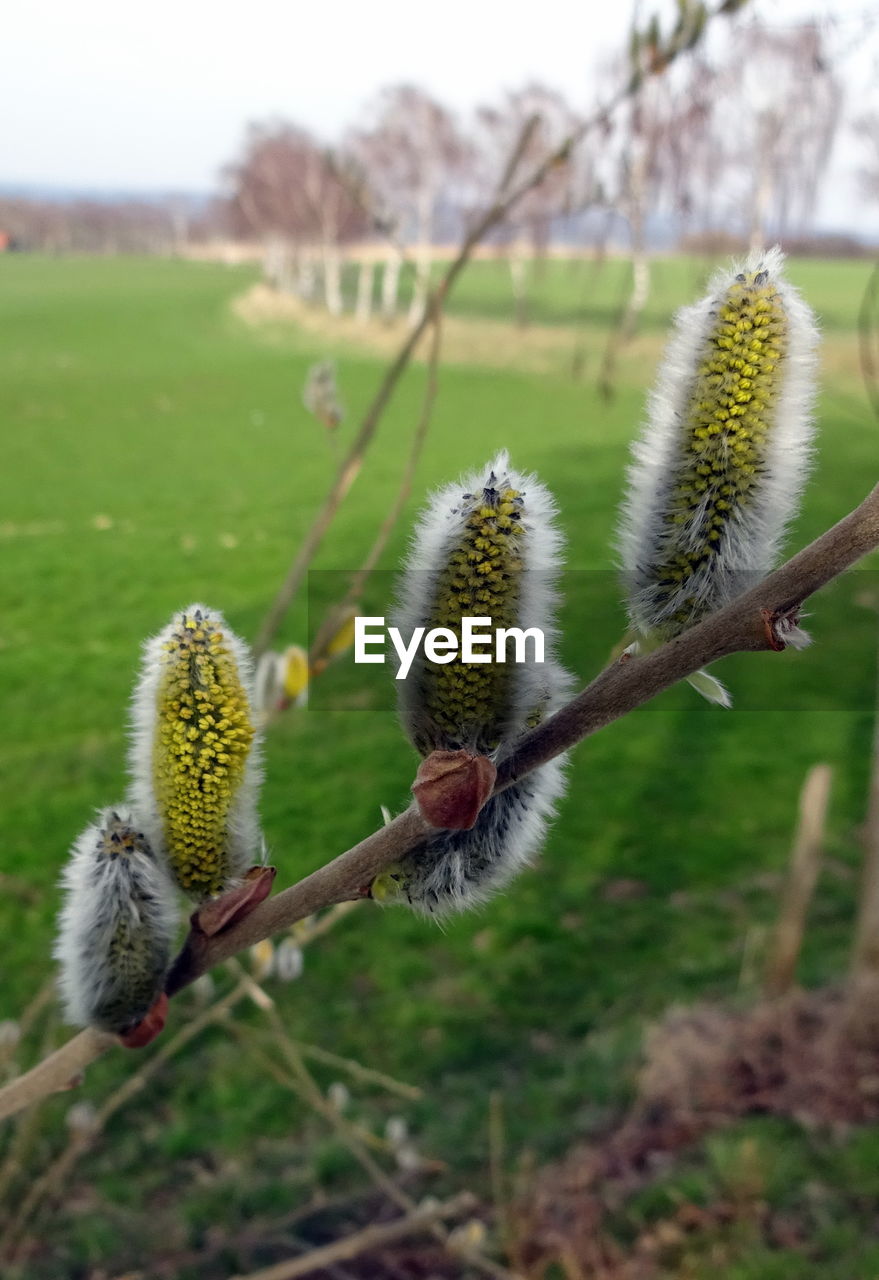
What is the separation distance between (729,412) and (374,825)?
2296mm

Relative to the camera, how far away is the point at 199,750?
1.71 ft

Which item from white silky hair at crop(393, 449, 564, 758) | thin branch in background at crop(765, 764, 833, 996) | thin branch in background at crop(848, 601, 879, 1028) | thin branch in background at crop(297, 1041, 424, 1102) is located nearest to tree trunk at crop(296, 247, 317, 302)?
thin branch in background at crop(765, 764, 833, 996)

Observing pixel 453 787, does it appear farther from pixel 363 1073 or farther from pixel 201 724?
pixel 363 1073

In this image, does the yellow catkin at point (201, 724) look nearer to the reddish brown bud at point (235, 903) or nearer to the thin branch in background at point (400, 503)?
the reddish brown bud at point (235, 903)

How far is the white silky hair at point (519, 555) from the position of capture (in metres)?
0.44

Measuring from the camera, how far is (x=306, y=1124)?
3.73 meters

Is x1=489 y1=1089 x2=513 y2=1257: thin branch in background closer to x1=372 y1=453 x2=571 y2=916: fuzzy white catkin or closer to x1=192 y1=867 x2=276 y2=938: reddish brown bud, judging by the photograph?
x1=192 y1=867 x2=276 y2=938: reddish brown bud

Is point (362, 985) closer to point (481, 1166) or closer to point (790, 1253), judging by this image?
point (481, 1166)

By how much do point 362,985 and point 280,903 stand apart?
4.29 m

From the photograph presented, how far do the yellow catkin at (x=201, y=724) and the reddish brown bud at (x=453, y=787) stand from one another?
12 centimetres

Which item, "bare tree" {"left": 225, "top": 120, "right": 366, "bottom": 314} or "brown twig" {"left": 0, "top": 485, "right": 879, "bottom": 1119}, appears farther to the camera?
"bare tree" {"left": 225, "top": 120, "right": 366, "bottom": 314}

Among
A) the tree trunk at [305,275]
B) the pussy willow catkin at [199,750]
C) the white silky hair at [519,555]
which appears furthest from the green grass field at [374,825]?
the tree trunk at [305,275]

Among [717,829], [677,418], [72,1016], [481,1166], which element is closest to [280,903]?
[72,1016]

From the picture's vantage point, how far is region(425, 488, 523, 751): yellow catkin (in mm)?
430
